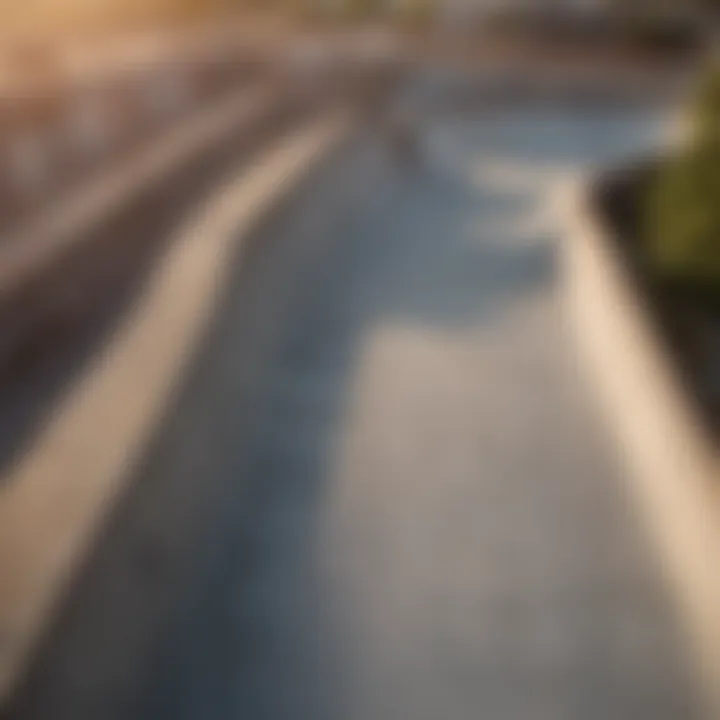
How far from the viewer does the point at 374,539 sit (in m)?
3.35

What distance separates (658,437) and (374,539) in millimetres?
835

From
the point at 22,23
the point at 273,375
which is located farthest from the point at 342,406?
the point at 22,23

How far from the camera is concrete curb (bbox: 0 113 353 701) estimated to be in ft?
7.94

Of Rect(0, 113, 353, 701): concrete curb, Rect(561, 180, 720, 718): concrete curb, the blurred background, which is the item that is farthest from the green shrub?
Rect(0, 113, 353, 701): concrete curb

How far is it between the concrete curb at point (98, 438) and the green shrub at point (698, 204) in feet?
5.53

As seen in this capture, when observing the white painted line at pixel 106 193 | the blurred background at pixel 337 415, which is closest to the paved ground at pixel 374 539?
the blurred background at pixel 337 415

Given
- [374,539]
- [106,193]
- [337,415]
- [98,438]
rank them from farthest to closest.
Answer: [106,193]
[337,415]
[374,539]
[98,438]

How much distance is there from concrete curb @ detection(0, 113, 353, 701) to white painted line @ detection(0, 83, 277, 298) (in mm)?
357

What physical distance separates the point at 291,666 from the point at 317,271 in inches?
117

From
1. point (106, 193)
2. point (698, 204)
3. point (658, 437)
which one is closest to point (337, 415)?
point (658, 437)

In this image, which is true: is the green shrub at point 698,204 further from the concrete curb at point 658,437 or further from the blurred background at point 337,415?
the concrete curb at point 658,437

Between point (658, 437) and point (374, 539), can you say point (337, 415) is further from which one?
point (658, 437)

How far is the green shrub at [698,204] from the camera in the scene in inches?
178

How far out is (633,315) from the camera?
4281 millimetres
